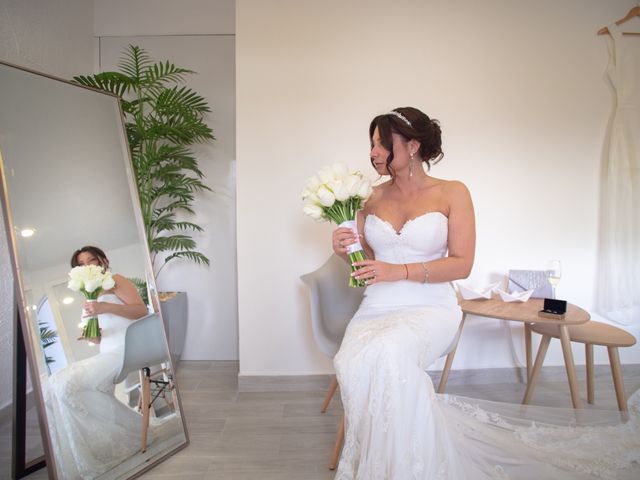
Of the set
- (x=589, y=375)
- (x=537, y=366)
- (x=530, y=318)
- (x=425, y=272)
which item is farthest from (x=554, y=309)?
(x=425, y=272)

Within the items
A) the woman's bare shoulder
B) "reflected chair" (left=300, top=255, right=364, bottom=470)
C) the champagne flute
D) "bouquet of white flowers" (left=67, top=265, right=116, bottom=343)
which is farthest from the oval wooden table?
"bouquet of white flowers" (left=67, top=265, right=116, bottom=343)

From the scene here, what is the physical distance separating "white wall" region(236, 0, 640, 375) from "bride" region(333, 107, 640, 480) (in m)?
0.83

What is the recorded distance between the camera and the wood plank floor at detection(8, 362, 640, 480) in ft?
7.03

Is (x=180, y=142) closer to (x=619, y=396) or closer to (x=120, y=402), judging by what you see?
(x=120, y=402)

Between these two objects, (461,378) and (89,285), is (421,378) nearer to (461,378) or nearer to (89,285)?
(89,285)

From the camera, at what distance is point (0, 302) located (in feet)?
8.66

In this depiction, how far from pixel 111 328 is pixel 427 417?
4.85 feet

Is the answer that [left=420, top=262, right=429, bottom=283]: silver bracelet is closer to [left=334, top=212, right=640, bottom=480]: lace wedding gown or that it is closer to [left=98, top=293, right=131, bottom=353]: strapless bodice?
[left=334, top=212, right=640, bottom=480]: lace wedding gown

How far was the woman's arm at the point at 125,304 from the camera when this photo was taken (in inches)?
80.2

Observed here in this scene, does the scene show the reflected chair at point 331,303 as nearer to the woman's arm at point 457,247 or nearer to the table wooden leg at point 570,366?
the woman's arm at point 457,247

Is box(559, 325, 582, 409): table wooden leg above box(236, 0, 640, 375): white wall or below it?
below

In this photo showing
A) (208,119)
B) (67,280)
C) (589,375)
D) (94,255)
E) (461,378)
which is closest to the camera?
(67,280)

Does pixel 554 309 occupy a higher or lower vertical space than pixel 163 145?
lower

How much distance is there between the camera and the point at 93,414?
1.96m
